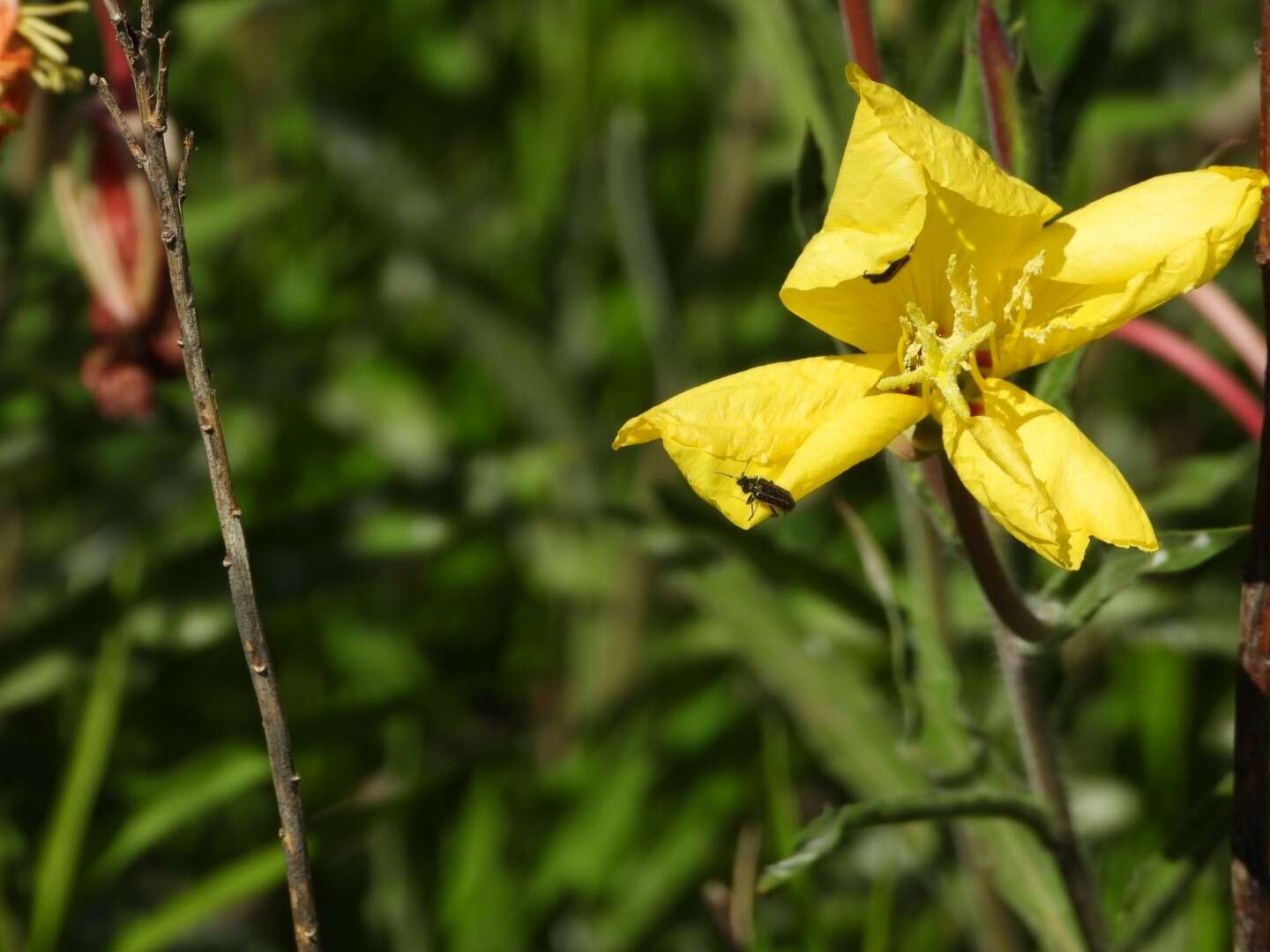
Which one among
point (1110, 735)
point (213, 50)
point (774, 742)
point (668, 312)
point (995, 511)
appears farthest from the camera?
point (213, 50)

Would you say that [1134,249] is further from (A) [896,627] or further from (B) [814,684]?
(B) [814,684]

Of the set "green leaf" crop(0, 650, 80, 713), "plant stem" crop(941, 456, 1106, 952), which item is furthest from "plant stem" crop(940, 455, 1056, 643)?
"green leaf" crop(0, 650, 80, 713)

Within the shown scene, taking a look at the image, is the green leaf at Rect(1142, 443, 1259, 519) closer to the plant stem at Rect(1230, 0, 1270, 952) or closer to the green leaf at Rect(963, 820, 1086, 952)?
the green leaf at Rect(963, 820, 1086, 952)

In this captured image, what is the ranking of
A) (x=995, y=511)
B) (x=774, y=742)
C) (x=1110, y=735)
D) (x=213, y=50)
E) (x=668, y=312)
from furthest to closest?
(x=213, y=50)
(x=1110, y=735)
(x=668, y=312)
(x=774, y=742)
(x=995, y=511)

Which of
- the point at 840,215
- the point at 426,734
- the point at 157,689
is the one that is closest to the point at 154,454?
the point at 157,689

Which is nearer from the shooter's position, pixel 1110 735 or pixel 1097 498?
pixel 1097 498

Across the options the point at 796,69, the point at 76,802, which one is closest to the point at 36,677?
the point at 76,802

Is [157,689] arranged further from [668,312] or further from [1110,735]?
[1110,735]
